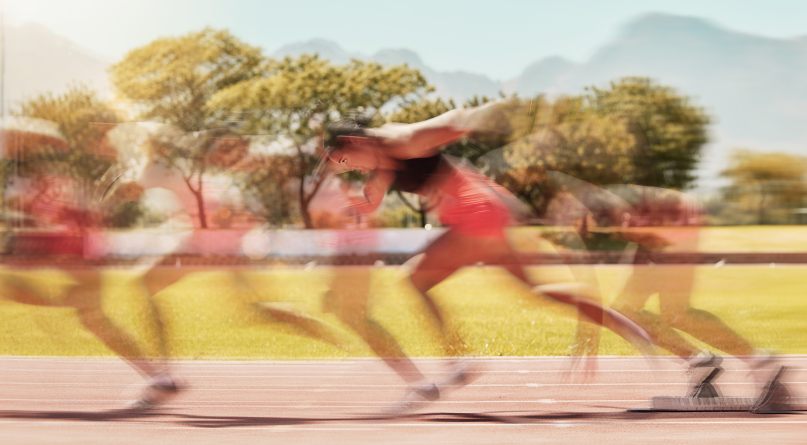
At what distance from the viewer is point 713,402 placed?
3943 mm

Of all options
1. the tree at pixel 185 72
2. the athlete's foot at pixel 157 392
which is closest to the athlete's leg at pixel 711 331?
the athlete's foot at pixel 157 392

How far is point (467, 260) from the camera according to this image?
3840 mm

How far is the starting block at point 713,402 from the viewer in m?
3.86

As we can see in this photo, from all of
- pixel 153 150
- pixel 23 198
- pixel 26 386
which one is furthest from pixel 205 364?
pixel 23 198


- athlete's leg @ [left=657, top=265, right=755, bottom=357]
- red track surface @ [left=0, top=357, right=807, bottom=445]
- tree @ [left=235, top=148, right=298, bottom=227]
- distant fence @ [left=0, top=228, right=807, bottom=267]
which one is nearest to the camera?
red track surface @ [left=0, top=357, right=807, bottom=445]

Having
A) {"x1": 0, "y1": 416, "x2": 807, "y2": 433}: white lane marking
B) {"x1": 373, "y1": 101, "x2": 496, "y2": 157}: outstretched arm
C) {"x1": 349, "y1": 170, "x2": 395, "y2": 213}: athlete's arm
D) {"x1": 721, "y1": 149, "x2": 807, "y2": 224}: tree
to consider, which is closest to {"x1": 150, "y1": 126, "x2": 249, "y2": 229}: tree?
{"x1": 349, "y1": 170, "x2": 395, "y2": 213}: athlete's arm

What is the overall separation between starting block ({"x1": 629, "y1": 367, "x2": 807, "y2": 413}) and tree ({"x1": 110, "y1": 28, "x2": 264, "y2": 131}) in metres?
32.3

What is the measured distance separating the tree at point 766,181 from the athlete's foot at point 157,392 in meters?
19.5

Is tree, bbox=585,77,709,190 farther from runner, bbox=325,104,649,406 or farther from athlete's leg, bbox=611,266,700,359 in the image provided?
runner, bbox=325,104,649,406

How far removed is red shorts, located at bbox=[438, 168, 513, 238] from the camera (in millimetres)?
3799

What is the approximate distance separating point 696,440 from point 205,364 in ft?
13.0

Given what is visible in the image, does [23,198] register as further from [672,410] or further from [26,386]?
[672,410]

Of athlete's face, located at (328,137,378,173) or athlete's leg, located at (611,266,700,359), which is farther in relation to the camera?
athlete's leg, located at (611,266,700,359)

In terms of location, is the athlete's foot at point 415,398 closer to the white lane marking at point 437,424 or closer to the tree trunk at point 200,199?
the white lane marking at point 437,424
